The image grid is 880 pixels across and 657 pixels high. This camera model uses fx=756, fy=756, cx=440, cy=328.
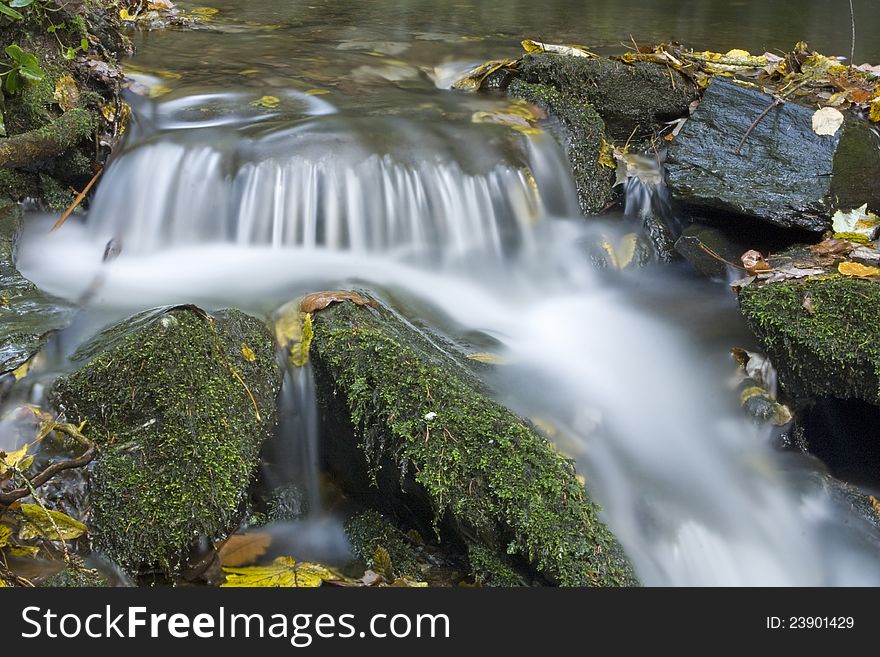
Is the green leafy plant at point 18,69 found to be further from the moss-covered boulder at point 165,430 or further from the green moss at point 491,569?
the green moss at point 491,569

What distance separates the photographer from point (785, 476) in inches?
136

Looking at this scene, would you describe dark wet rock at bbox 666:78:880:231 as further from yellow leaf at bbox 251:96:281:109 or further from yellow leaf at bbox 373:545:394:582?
yellow leaf at bbox 373:545:394:582

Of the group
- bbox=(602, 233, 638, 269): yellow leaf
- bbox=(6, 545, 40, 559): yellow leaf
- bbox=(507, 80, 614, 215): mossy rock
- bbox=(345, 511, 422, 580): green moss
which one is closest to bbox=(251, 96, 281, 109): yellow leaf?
bbox=(507, 80, 614, 215): mossy rock

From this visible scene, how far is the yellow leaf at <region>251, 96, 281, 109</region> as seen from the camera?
18.2 feet

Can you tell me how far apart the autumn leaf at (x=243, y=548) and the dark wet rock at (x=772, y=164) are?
11.0 ft

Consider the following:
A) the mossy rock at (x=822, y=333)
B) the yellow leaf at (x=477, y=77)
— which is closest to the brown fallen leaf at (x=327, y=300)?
the mossy rock at (x=822, y=333)

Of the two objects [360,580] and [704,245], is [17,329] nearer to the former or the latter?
[360,580]

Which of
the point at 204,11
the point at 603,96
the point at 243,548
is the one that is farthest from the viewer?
the point at 204,11

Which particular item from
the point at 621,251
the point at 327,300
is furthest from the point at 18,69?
the point at 621,251

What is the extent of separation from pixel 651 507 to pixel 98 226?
11.8ft

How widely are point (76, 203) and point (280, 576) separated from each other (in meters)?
3.06

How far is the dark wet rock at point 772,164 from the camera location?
4.56m

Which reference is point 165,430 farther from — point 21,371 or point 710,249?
point 710,249

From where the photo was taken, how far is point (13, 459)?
249 cm
